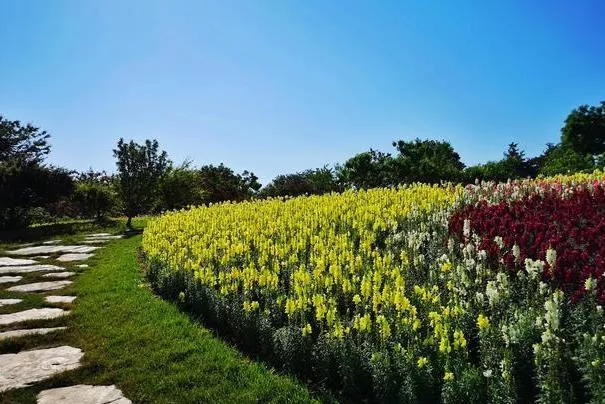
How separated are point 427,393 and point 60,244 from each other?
13832 mm

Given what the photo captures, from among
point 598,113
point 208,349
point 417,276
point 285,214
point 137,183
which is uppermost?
point 598,113

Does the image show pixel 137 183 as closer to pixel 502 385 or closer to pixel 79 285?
pixel 79 285

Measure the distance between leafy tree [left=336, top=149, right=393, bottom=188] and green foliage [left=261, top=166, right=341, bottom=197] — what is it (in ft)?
3.64

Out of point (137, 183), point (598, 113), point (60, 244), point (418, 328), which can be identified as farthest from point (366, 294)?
point (598, 113)

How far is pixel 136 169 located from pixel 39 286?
12.5m

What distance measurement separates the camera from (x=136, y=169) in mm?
20875

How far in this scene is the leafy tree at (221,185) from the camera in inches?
1174

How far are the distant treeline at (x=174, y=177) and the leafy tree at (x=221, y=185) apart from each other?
60mm

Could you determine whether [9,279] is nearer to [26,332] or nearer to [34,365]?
[26,332]

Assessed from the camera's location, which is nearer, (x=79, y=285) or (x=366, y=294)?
(x=366, y=294)

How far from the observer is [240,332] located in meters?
5.73

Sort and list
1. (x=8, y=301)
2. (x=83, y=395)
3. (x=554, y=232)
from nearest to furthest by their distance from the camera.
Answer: (x=83, y=395) → (x=554, y=232) → (x=8, y=301)

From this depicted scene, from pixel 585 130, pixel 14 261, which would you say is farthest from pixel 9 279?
pixel 585 130

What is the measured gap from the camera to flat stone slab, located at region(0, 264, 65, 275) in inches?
405
